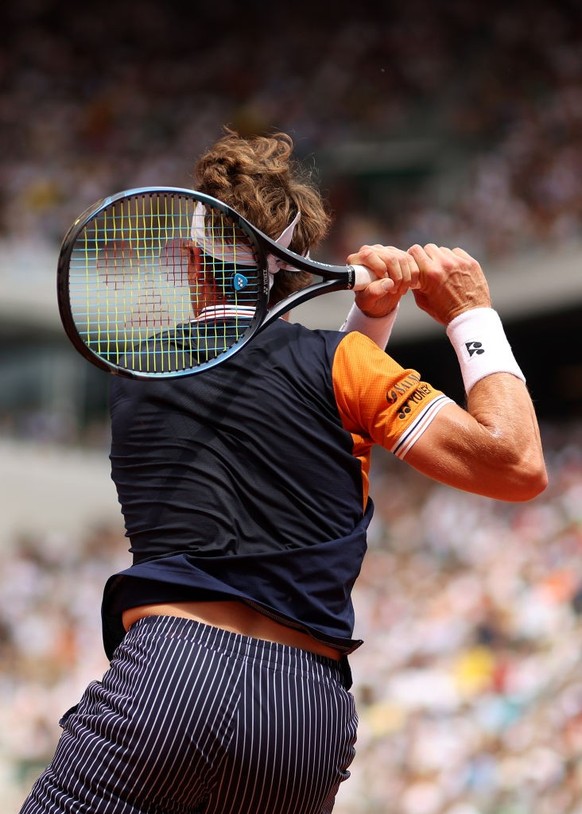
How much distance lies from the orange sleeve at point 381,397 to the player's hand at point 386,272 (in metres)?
0.19

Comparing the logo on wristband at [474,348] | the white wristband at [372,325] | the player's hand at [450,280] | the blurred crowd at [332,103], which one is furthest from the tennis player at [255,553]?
the blurred crowd at [332,103]

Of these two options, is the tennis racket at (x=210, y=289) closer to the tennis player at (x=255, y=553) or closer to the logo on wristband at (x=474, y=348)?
the tennis player at (x=255, y=553)

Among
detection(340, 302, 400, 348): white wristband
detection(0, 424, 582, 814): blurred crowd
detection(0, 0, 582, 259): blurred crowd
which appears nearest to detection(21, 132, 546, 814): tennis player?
detection(340, 302, 400, 348): white wristband

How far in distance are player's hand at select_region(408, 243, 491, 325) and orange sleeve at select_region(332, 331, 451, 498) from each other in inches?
9.8

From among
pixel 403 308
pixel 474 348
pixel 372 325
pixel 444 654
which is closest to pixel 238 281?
pixel 372 325

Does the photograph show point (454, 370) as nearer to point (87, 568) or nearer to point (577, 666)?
point (87, 568)

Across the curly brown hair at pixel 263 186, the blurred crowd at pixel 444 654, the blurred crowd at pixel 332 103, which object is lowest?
the blurred crowd at pixel 444 654

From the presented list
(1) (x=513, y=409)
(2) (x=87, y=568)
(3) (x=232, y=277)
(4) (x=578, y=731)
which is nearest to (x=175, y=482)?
(3) (x=232, y=277)

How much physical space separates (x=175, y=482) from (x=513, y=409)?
590 mm

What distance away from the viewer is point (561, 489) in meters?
9.52

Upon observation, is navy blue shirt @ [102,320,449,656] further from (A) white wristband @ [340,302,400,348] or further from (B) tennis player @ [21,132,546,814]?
(A) white wristband @ [340,302,400,348]

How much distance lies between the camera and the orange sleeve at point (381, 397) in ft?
6.30

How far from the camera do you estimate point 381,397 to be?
1.92m

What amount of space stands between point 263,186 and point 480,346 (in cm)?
50
